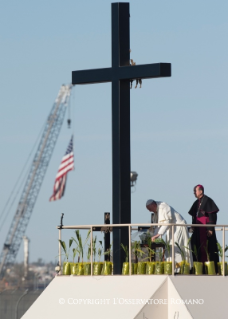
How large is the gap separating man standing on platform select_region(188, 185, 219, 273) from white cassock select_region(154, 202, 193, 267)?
336 mm

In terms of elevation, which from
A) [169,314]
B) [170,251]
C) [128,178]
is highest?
[128,178]

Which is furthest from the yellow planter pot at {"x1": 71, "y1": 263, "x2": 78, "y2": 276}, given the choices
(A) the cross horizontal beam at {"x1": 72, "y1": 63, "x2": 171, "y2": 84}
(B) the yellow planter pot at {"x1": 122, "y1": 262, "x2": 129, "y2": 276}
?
(A) the cross horizontal beam at {"x1": 72, "y1": 63, "x2": 171, "y2": 84}

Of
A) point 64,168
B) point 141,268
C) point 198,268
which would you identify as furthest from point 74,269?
point 64,168

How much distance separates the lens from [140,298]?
1788cm

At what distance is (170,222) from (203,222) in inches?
32.8

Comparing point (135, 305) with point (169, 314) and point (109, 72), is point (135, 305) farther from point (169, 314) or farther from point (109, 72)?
point (109, 72)

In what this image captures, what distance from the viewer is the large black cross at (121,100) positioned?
19.7 m

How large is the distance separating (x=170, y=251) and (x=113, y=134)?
2950 millimetres

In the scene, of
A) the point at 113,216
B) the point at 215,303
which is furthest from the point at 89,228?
the point at 215,303

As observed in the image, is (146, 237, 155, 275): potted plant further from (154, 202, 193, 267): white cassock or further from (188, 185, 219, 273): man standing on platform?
(188, 185, 219, 273): man standing on platform

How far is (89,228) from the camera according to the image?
1983 centimetres

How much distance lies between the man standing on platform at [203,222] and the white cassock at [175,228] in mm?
336

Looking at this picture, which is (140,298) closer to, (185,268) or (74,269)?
(185,268)

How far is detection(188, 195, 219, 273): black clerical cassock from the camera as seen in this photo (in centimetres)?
1936
